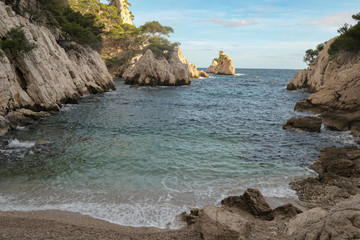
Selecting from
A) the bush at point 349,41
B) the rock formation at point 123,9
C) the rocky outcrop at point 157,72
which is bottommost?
the rocky outcrop at point 157,72

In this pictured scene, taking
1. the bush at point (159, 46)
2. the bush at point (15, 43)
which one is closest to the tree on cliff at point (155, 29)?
the bush at point (159, 46)

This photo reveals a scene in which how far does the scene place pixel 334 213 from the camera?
222 inches

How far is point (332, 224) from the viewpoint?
5.36 m

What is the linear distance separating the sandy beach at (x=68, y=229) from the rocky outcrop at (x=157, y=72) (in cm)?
5868

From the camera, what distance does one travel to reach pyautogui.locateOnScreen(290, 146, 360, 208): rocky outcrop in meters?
10.3

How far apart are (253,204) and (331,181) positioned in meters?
5.06

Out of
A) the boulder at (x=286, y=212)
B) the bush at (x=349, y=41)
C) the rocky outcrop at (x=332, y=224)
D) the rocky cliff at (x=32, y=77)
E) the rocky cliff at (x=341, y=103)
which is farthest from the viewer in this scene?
the bush at (x=349, y=41)

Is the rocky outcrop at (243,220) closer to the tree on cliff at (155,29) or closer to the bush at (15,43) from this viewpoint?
the bush at (15,43)

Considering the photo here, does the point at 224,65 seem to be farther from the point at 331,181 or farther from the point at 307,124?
the point at 331,181

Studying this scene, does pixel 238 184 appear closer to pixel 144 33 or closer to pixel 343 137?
pixel 343 137

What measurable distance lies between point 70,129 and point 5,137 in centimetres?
457

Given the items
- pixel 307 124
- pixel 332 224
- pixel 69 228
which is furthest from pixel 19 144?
pixel 307 124

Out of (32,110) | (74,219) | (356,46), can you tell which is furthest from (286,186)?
(356,46)

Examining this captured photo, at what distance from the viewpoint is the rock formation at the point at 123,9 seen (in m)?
104
